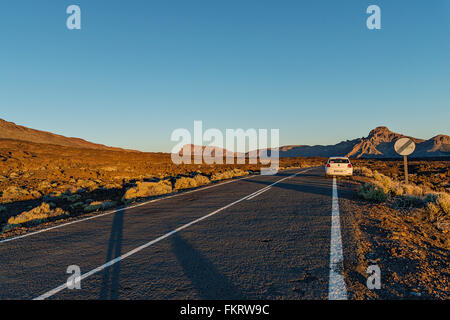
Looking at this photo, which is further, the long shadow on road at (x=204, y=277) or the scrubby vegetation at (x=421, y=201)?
the scrubby vegetation at (x=421, y=201)

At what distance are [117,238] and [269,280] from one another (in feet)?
12.3

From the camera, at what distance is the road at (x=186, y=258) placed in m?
3.37

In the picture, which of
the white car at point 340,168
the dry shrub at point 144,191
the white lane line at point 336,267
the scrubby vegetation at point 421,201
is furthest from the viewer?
the white car at point 340,168

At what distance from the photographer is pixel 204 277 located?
12.1ft

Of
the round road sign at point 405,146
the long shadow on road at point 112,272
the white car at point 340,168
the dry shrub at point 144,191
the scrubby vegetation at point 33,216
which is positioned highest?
the round road sign at point 405,146

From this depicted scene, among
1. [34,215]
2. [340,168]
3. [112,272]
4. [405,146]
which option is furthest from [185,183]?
[112,272]

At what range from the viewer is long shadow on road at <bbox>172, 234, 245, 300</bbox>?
10.5 feet

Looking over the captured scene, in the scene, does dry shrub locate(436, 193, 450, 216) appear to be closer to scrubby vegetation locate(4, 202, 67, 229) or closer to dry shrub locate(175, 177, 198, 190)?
dry shrub locate(175, 177, 198, 190)

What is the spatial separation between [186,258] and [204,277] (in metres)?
0.87

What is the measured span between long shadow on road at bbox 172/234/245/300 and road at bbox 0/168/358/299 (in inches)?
0.5

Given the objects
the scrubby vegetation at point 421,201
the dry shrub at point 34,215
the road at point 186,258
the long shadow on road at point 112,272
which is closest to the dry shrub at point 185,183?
the dry shrub at point 34,215

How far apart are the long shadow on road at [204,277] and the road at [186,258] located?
13 mm

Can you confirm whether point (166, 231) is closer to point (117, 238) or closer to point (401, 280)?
point (117, 238)

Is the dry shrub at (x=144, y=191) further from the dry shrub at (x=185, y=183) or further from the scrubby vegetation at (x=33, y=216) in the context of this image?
the scrubby vegetation at (x=33, y=216)
